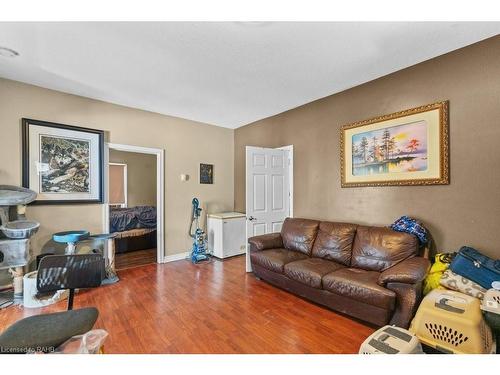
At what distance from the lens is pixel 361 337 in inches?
81.1

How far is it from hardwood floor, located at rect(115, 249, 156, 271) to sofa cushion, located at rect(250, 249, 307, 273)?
2.15 meters

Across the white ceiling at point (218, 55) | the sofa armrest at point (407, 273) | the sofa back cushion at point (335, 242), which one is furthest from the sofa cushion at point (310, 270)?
the white ceiling at point (218, 55)

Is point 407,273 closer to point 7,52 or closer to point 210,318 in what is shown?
point 210,318

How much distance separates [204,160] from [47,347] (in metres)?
3.94

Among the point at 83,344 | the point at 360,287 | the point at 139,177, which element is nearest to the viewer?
the point at 83,344

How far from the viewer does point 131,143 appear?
397cm

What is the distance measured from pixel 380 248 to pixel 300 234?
42.4 inches

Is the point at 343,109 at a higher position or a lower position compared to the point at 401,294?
higher

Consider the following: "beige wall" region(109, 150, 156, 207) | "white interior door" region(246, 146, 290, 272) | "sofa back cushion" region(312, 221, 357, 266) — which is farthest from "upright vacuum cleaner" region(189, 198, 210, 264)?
"beige wall" region(109, 150, 156, 207)

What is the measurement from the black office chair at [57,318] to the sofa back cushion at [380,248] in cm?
259

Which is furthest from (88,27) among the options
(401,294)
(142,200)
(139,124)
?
(142,200)

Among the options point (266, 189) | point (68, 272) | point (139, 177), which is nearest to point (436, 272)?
point (266, 189)

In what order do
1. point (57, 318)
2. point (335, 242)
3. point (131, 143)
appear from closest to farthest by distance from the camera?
point (57, 318) < point (335, 242) < point (131, 143)
